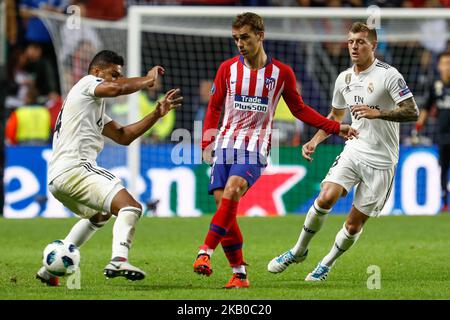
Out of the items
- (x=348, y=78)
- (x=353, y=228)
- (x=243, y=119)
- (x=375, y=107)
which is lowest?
(x=353, y=228)

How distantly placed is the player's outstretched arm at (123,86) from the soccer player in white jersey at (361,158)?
1666 mm

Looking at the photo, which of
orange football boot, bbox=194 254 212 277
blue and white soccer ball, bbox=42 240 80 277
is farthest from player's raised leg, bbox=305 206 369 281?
blue and white soccer ball, bbox=42 240 80 277

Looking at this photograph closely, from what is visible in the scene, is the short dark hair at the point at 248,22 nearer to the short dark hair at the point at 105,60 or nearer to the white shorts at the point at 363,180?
the short dark hair at the point at 105,60

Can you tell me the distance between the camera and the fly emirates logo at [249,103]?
8.98m

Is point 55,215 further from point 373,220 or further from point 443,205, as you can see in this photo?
point 443,205

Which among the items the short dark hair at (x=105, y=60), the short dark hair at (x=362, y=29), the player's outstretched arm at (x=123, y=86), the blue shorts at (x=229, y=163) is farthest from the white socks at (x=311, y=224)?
the short dark hair at (x=105, y=60)

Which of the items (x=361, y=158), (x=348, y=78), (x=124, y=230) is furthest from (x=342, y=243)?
(x=124, y=230)

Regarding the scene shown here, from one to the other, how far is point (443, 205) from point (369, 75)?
859 centimetres

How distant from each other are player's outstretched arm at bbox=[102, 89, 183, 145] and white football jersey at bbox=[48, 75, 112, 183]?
1.32ft

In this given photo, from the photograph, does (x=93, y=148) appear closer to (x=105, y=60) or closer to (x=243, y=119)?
(x=105, y=60)

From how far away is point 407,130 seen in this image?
1986cm

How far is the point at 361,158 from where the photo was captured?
9617mm

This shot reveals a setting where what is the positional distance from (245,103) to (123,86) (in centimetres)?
112
